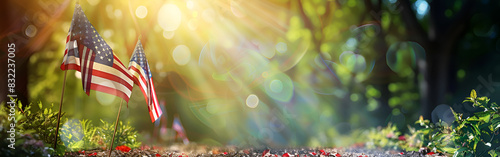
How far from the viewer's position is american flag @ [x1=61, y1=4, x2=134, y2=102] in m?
3.79

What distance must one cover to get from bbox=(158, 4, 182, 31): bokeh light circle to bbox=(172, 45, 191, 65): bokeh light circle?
0.49m

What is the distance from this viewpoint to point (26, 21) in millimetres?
6395

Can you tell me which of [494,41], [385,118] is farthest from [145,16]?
[494,41]

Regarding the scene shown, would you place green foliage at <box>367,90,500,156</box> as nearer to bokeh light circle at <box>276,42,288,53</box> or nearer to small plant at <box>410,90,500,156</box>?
small plant at <box>410,90,500,156</box>

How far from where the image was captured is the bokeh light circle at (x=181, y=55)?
855cm

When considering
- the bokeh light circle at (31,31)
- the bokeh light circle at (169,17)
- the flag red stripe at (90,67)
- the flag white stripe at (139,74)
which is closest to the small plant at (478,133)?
the flag white stripe at (139,74)

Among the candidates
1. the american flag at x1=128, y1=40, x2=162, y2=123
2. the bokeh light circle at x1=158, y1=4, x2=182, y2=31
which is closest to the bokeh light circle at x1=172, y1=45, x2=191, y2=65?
the bokeh light circle at x1=158, y1=4, x2=182, y2=31

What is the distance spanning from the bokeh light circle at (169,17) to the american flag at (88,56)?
4513 millimetres

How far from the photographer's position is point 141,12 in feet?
27.3

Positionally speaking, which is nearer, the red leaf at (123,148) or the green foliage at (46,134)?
the green foliage at (46,134)

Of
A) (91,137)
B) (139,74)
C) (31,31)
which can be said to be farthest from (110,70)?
(31,31)

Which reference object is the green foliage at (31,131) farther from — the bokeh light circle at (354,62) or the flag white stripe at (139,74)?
the bokeh light circle at (354,62)

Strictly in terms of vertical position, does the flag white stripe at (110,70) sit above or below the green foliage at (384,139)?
above

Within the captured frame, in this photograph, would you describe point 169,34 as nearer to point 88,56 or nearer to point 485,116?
point 88,56
